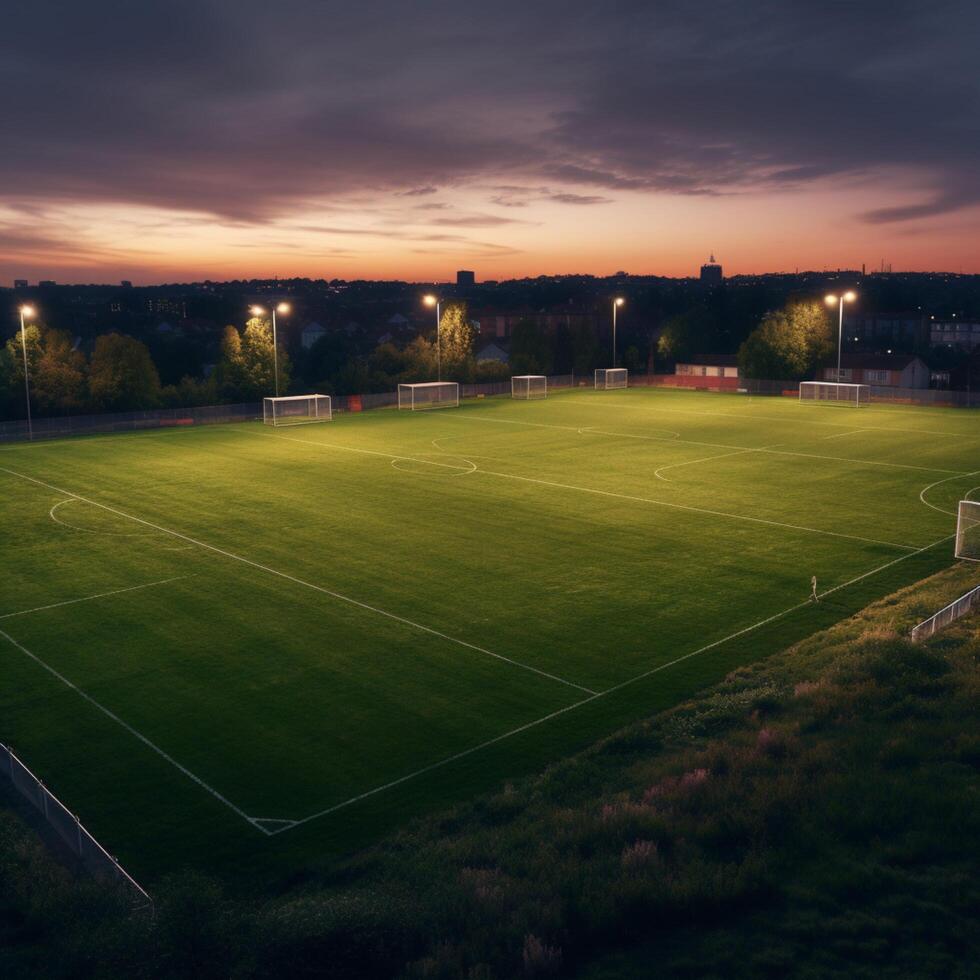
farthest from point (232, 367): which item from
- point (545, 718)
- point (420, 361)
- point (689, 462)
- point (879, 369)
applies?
point (879, 369)

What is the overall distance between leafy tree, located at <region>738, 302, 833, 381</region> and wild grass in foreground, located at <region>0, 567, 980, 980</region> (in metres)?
79.3

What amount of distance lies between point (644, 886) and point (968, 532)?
2448cm

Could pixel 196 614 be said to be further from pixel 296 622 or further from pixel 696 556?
pixel 696 556

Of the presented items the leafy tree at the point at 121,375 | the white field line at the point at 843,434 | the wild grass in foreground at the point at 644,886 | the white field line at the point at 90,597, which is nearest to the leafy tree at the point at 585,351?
the white field line at the point at 843,434

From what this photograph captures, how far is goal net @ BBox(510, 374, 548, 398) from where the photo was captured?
84.7 meters

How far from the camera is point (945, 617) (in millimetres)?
22078

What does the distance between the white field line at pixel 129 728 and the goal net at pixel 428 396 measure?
5341 cm

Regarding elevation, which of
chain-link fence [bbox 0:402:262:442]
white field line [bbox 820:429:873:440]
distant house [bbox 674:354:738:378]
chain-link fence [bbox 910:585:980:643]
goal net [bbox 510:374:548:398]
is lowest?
chain-link fence [bbox 910:585:980:643]

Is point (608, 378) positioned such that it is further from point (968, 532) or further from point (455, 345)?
point (968, 532)

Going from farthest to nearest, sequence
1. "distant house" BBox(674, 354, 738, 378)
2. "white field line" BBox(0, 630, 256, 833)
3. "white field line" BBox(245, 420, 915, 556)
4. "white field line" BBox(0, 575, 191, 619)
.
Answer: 1. "distant house" BBox(674, 354, 738, 378)
2. "white field line" BBox(245, 420, 915, 556)
3. "white field line" BBox(0, 575, 191, 619)
4. "white field line" BBox(0, 630, 256, 833)

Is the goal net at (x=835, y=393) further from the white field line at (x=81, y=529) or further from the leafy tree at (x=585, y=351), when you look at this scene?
the white field line at (x=81, y=529)

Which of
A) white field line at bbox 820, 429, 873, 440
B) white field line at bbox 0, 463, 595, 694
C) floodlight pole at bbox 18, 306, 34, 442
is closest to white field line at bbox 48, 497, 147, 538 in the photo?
white field line at bbox 0, 463, 595, 694

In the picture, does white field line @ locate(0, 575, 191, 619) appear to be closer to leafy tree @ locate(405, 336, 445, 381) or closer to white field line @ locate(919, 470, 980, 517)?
white field line @ locate(919, 470, 980, 517)

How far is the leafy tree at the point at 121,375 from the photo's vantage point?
68875mm
